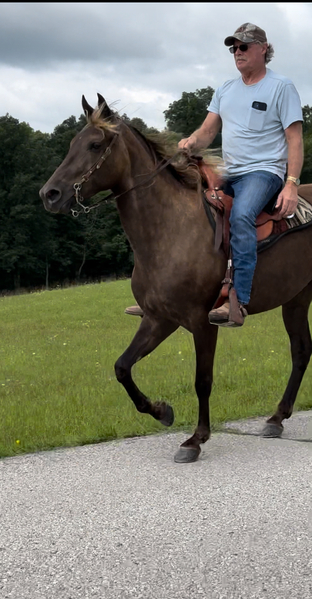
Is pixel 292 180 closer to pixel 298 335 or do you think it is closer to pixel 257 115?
pixel 257 115

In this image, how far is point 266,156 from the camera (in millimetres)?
5926

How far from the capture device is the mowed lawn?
21.5 ft

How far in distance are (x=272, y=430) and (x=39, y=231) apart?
57.3m

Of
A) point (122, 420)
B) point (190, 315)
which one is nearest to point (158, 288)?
point (190, 315)

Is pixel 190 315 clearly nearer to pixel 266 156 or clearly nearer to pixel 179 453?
pixel 179 453

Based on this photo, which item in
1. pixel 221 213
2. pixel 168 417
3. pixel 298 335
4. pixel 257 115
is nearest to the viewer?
pixel 221 213

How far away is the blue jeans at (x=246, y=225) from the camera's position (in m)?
5.59

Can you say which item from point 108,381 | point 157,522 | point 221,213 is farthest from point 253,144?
point 108,381

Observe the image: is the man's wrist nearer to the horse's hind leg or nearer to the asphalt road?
the horse's hind leg

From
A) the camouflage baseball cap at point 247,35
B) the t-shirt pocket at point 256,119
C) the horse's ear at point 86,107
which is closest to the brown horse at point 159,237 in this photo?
the horse's ear at point 86,107

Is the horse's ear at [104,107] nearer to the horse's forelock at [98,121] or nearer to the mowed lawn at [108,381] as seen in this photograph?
the horse's forelock at [98,121]

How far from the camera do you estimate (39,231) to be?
62.1 meters

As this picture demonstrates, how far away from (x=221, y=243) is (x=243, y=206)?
34 cm

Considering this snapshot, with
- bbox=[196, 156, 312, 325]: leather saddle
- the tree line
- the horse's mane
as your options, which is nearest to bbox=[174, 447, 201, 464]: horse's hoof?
bbox=[196, 156, 312, 325]: leather saddle
